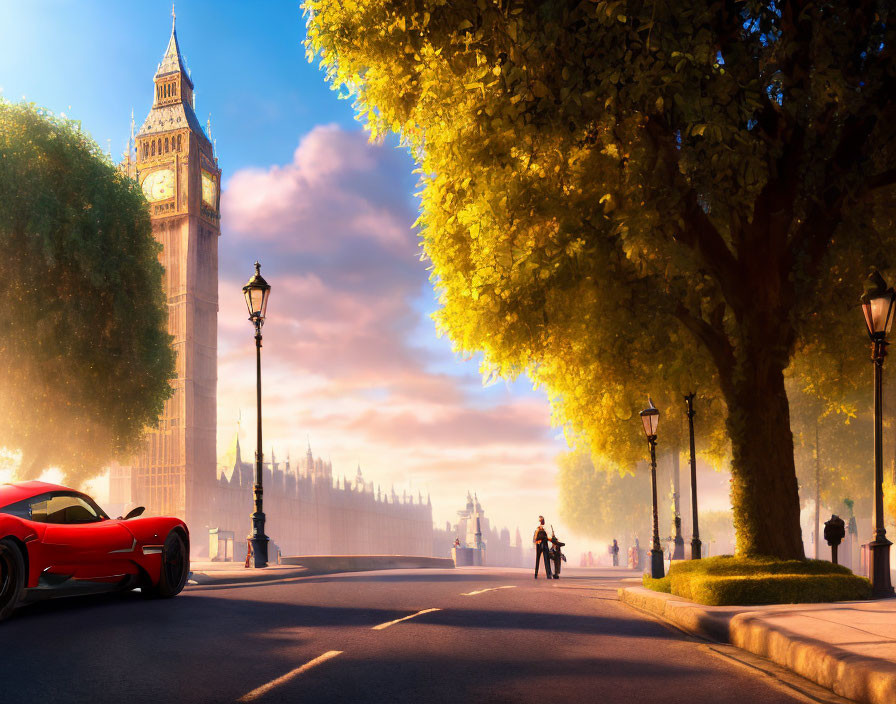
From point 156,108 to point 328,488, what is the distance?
49989mm

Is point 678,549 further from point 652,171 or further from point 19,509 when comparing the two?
point 19,509

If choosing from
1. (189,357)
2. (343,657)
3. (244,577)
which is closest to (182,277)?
(189,357)

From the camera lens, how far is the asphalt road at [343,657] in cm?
587

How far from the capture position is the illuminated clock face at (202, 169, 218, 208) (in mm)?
105750

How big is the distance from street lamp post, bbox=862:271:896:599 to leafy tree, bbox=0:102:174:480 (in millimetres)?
24869

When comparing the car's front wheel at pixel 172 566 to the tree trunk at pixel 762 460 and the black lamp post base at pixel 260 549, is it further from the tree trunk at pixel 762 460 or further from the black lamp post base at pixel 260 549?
the black lamp post base at pixel 260 549

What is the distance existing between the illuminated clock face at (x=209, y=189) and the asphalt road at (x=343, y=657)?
10034cm

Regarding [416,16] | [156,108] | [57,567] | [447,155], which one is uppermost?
[156,108]

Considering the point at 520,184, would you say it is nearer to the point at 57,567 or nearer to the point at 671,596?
the point at 671,596

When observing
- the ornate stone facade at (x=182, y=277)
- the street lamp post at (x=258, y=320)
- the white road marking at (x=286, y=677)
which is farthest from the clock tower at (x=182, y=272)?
the white road marking at (x=286, y=677)

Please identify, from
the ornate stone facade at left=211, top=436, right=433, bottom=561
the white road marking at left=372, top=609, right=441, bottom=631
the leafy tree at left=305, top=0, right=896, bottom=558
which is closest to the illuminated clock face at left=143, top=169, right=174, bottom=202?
Answer: the ornate stone facade at left=211, top=436, right=433, bottom=561

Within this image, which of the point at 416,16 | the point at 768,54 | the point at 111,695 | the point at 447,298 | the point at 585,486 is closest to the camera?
the point at 111,695

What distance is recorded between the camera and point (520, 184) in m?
13.2

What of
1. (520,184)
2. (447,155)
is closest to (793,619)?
(520,184)
